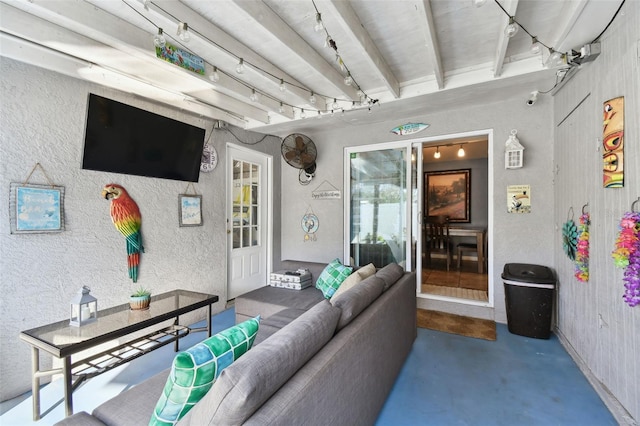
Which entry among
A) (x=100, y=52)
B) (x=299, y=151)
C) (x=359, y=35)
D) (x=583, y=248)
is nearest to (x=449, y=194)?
(x=299, y=151)

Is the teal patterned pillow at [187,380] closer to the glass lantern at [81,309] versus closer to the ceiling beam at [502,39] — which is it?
the glass lantern at [81,309]

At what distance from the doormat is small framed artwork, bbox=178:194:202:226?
2853 millimetres

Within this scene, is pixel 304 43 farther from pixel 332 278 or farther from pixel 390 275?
pixel 332 278

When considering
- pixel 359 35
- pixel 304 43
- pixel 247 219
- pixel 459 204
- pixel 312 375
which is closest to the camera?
pixel 312 375

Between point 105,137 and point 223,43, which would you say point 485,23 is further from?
point 105,137

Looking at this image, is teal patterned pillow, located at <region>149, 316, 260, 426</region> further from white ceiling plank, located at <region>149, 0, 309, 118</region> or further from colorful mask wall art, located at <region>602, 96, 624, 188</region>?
colorful mask wall art, located at <region>602, 96, 624, 188</region>

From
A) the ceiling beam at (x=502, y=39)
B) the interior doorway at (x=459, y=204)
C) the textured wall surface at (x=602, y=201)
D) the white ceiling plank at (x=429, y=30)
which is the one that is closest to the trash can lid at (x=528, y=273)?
the textured wall surface at (x=602, y=201)

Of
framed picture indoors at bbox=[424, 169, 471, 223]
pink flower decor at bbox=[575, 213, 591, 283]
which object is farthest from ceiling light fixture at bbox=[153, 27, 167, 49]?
framed picture indoors at bbox=[424, 169, 471, 223]

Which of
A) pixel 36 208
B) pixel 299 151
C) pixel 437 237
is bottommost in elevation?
pixel 437 237

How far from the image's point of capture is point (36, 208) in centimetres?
213

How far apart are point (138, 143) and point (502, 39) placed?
319 centimetres

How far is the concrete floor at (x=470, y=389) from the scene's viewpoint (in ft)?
5.75

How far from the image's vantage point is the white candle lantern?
304 cm

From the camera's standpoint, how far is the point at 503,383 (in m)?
2.08
